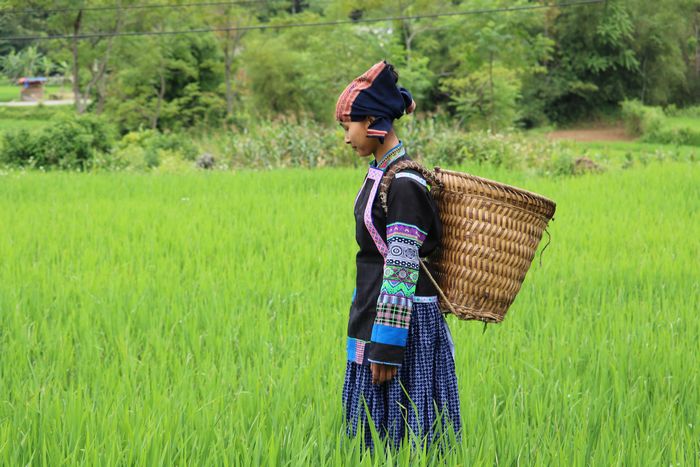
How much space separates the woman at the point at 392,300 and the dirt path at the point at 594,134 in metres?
25.7

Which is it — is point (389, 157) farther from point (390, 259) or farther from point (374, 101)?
point (390, 259)

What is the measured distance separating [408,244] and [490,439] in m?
0.61

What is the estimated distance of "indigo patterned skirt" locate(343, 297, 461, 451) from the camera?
76.4 inches

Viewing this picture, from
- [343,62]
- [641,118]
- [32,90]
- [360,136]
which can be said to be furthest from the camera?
[32,90]

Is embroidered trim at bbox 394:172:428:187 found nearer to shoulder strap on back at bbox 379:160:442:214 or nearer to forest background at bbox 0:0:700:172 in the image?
shoulder strap on back at bbox 379:160:442:214

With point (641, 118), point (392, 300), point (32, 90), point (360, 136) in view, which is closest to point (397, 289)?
point (392, 300)

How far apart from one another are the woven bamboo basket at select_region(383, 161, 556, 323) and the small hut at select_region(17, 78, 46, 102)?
32806 millimetres

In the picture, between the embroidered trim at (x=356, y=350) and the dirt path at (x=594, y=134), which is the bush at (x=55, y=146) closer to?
the embroidered trim at (x=356, y=350)

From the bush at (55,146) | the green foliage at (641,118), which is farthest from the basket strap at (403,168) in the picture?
the green foliage at (641,118)

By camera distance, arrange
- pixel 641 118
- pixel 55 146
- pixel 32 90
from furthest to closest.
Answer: pixel 32 90 < pixel 641 118 < pixel 55 146

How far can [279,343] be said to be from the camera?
3.20 meters

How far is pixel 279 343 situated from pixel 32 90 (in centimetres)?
3320

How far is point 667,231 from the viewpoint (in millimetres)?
5500

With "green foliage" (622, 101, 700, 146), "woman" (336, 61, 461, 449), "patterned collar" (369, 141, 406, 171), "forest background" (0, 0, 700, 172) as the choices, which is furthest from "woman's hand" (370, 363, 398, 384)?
"green foliage" (622, 101, 700, 146)
